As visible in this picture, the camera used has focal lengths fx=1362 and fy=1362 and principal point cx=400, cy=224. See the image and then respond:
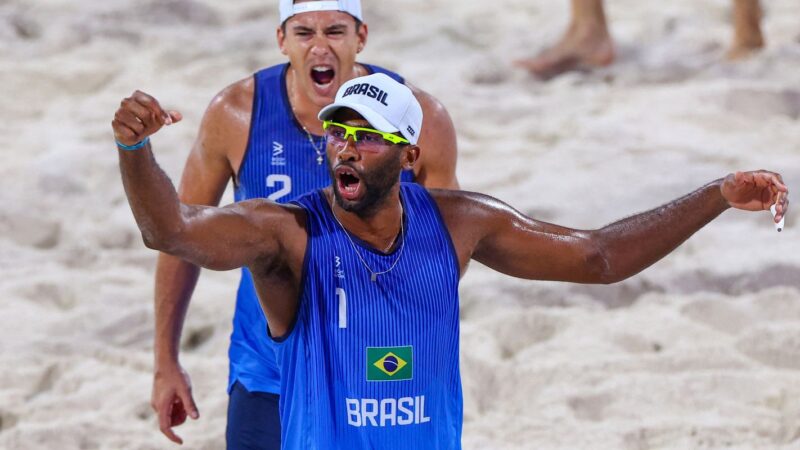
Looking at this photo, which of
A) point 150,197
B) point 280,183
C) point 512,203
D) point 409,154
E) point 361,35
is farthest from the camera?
point 512,203

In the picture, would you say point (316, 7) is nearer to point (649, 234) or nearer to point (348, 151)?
point (348, 151)

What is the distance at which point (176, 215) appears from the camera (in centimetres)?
273

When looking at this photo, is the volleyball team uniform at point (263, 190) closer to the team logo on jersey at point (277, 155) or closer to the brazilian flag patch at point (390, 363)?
the team logo on jersey at point (277, 155)

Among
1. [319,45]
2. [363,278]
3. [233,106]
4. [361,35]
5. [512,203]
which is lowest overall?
[363,278]

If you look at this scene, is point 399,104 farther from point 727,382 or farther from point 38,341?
point 38,341

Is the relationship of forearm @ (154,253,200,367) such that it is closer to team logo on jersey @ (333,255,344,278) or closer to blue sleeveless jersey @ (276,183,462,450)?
blue sleeveless jersey @ (276,183,462,450)

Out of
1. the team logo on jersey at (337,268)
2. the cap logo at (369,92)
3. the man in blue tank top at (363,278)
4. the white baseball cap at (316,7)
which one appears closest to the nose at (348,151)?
the man in blue tank top at (363,278)

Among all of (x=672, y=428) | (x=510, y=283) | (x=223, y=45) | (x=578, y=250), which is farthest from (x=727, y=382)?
(x=223, y=45)

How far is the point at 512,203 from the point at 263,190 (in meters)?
2.57

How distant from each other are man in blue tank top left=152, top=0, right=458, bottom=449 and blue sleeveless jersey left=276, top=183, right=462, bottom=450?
68 centimetres

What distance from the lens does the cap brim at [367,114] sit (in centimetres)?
292

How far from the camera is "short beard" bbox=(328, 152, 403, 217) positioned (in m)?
2.97

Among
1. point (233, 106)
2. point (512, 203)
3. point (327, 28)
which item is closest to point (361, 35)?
point (327, 28)

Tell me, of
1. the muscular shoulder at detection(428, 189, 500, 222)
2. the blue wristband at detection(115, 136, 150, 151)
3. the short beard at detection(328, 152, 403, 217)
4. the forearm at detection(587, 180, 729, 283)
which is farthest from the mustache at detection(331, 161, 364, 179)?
the forearm at detection(587, 180, 729, 283)
